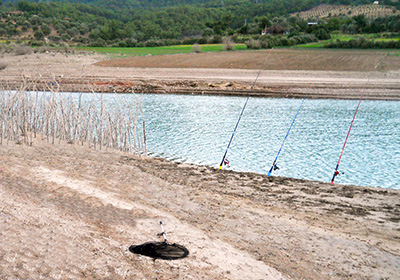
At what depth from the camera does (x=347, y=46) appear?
54.5 meters

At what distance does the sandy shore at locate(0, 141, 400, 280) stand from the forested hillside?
162 feet

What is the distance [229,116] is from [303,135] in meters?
4.92

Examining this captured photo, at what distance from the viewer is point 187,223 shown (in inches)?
316

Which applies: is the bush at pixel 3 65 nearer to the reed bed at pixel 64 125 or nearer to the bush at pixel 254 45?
the reed bed at pixel 64 125

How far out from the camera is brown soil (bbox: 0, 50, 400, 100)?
95.0 feet

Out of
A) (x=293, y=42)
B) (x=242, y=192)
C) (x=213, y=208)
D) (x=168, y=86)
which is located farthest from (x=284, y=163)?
(x=293, y=42)

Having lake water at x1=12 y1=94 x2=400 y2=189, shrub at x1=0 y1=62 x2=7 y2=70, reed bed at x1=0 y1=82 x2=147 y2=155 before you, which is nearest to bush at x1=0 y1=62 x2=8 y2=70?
shrub at x1=0 y1=62 x2=7 y2=70

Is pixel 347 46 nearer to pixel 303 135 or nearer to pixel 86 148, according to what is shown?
pixel 303 135

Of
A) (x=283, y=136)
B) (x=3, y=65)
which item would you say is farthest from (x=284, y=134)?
(x=3, y=65)

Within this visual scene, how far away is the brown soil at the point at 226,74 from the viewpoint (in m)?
29.0

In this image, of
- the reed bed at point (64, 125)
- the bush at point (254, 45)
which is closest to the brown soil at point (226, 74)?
the reed bed at point (64, 125)

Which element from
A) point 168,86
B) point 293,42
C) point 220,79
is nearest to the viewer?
point 168,86

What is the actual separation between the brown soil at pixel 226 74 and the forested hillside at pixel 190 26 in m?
17.5

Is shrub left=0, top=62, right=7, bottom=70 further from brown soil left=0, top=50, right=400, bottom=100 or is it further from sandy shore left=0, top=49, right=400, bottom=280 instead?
sandy shore left=0, top=49, right=400, bottom=280
